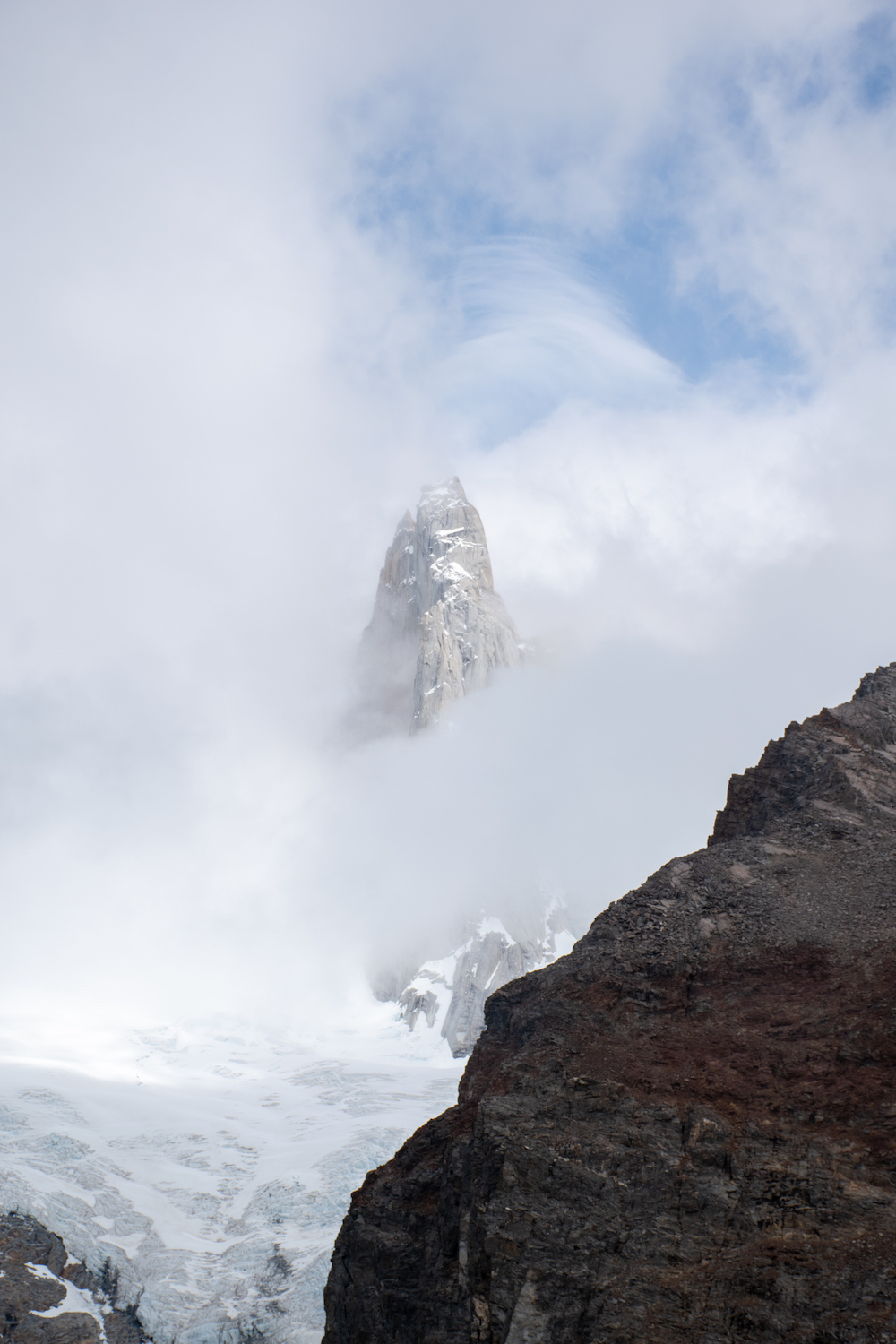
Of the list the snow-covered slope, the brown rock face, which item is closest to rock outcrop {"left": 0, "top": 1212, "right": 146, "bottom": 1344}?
the snow-covered slope

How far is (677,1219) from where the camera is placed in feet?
78.5

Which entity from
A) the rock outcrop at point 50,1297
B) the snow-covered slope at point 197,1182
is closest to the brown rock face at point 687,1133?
the rock outcrop at point 50,1297

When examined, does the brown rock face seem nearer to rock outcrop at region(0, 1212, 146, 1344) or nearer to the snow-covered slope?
rock outcrop at region(0, 1212, 146, 1344)

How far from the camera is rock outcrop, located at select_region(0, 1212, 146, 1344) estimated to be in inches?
2852

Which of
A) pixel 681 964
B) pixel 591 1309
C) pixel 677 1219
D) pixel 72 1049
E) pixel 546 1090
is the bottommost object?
pixel 591 1309

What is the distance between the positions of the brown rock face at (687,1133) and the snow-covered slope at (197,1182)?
5826 centimetres

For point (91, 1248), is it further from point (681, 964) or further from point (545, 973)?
point (681, 964)

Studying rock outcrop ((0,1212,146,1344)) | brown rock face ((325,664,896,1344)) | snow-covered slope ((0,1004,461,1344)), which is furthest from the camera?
snow-covered slope ((0,1004,461,1344))

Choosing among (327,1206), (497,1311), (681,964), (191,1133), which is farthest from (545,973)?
(191,1133)

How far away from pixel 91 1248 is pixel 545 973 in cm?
7263

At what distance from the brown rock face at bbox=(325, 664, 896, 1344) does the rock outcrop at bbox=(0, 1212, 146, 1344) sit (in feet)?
175

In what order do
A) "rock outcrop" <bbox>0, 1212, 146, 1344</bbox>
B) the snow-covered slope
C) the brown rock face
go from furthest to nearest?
the snow-covered slope < "rock outcrop" <bbox>0, 1212, 146, 1344</bbox> < the brown rock face

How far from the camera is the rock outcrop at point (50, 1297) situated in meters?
72.5

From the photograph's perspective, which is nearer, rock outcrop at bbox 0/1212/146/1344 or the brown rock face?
the brown rock face
